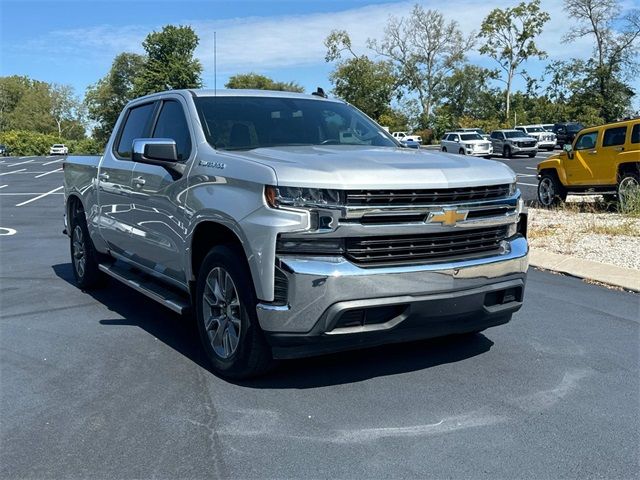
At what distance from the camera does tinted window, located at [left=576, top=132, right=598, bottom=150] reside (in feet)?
47.3

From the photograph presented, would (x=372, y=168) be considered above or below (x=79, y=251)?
above

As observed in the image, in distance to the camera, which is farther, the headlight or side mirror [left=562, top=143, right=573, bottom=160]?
side mirror [left=562, top=143, right=573, bottom=160]

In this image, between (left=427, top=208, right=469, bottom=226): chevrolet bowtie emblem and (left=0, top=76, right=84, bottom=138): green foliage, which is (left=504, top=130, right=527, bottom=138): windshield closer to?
(left=427, top=208, right=469, bottom=226): chevrolet bowtie emblem

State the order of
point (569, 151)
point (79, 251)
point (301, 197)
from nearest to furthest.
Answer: point (301, 197)
point (79, 251)
point (569, 151)

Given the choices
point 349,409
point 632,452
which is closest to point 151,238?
point 349,409

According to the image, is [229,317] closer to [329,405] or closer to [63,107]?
[329,405]

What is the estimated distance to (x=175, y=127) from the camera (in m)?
5.40

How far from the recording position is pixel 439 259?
4105 millimetres

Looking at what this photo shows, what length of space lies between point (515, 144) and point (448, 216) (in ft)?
119

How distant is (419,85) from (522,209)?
72175 mm

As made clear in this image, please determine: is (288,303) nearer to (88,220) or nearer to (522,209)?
(522,209)

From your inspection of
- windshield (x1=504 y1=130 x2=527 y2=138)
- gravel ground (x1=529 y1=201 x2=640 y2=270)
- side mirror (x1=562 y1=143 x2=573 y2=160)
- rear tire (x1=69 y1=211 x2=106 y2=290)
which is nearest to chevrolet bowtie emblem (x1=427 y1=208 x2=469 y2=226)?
rear tire (x1=69 y1=211 x2=106 y2=290)

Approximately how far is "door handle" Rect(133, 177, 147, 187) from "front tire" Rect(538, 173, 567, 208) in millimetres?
11882

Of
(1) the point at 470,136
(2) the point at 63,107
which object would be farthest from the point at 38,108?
(1) the point at 470,136
